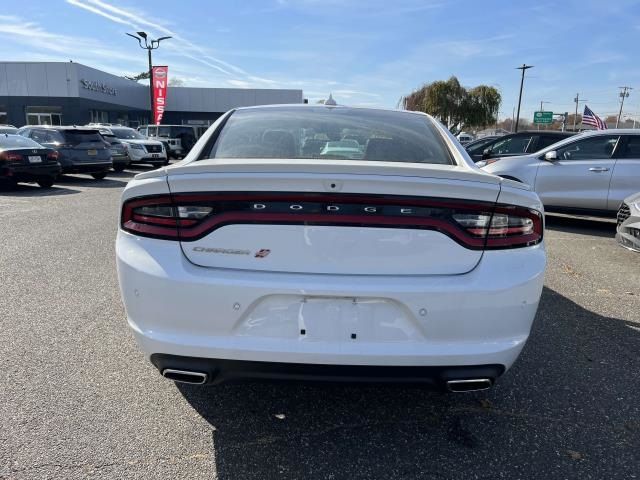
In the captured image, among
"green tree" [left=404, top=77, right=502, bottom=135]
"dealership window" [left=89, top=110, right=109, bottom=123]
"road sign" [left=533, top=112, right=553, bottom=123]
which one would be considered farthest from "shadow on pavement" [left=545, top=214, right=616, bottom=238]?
"road sign" [left=533, top=112, right=553, bottom=123]

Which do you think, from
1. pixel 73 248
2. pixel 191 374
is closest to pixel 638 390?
pixel 191 374

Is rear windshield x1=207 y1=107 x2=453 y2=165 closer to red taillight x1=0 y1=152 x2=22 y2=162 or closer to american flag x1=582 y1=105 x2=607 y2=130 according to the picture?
red taillight x1=0 y1=152 x2=22 y2=162

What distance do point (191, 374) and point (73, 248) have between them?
4877mm

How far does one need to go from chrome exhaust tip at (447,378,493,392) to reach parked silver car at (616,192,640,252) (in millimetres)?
4183

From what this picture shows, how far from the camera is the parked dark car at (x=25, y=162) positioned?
38.4 ft

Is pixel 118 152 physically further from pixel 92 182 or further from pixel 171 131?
pixel 171 131

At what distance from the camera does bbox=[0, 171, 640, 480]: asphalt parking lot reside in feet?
7.47

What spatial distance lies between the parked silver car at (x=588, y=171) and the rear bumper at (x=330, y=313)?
23.2ft

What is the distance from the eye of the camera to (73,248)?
20.5ft

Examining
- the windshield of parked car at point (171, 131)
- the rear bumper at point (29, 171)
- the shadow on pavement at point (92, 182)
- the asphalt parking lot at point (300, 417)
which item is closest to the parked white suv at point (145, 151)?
the shadow on pavement at point (92, 182)

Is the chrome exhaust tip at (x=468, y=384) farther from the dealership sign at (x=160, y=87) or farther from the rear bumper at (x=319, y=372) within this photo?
the dealership sign at (x=160, y=87)

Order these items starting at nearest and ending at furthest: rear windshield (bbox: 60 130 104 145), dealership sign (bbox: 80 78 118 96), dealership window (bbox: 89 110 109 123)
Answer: rear windshield (bbox: 60 130 104 145) < dealership sign (bbox: 80 78 118 96) < dealership window (bbox: 89 110 109 123)

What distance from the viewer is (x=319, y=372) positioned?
212 centimetres

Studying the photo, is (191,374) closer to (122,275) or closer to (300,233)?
(122,275)
